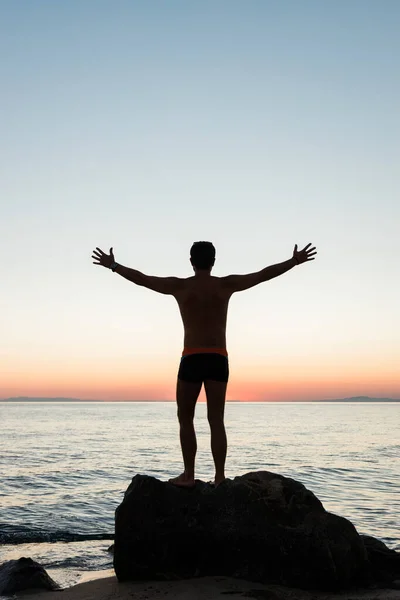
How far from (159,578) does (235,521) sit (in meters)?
1.21

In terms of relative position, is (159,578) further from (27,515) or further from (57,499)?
(57,499)

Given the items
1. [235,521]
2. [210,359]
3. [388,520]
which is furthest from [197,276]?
[388,520]

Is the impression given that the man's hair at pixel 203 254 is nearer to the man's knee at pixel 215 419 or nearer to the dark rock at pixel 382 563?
the man's knee at pixel 215 419

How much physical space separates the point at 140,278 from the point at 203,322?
0.99m

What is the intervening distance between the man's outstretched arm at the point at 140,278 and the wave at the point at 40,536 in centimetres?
865

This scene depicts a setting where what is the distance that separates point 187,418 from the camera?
7672 mm

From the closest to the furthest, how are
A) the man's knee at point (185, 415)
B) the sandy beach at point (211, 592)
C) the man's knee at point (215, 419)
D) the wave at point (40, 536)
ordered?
the sandy beach at point (211, 592) < the man's knee at point (215, 419) < the man's knee at point (185, 415) < the wave at point (40, 536)

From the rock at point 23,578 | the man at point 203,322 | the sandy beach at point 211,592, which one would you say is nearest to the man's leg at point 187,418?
the man at point 203,322

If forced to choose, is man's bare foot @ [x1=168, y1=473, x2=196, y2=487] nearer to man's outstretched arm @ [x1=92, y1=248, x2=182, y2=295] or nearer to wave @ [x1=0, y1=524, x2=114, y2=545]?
man's outstretched arm @ [x1=92, y1=248, x2=182, y2=295]

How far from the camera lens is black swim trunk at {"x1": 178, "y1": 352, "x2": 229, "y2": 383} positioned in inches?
291

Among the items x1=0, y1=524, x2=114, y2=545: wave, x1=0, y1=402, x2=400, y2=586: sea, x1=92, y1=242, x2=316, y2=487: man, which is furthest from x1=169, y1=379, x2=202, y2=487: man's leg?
x1=0, y1=524, x2=114, y2=545: wave

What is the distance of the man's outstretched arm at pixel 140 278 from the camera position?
743 centimetres

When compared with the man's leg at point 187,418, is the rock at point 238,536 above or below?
below

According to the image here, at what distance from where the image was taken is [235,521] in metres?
7.38
